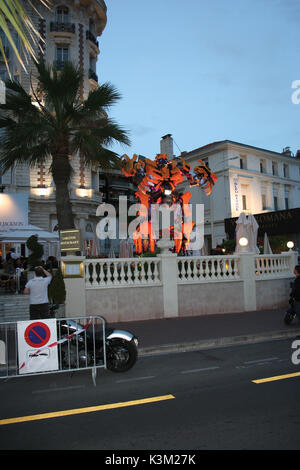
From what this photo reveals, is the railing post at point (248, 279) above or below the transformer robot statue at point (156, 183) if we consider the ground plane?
below

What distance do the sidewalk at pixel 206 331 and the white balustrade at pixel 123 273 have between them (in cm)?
121

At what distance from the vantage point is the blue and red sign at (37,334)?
5.68 m

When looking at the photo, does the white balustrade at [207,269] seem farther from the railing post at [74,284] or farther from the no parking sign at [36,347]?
the no parking sign at [36,347]

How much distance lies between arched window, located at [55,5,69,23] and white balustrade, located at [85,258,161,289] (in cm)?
2703

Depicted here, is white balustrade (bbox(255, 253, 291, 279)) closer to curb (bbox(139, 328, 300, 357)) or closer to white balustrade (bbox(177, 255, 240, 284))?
white balustrade (bbox(177, 255, 240, 284))

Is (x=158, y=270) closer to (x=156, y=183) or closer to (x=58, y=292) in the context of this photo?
(x=58, y=292)

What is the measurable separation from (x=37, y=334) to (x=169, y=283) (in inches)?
243

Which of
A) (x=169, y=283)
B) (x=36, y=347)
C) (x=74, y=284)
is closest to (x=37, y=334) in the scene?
(x=36, y=347)

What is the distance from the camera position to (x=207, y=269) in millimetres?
12109

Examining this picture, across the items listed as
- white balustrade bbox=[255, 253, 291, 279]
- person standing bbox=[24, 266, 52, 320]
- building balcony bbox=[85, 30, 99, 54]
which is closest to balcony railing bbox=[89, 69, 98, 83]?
building balcony bbox=[85, 30, 99, 54]

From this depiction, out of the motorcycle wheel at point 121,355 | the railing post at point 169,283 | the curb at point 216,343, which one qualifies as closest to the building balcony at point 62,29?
the railing post at point 169,283

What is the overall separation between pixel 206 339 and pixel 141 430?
15.6ft

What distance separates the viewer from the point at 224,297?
12312 millimetres
